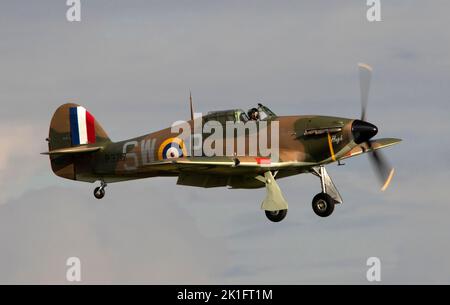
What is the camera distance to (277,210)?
25.9 m

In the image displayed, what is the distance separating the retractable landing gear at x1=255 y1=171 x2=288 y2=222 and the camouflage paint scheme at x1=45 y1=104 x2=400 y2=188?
0.25 m

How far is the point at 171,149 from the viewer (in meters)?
26.8

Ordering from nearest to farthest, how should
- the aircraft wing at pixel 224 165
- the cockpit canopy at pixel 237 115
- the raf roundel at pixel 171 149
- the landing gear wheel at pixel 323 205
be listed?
the aircraft wing at pixel 224 165 → the landing gear wheel at pixel 323 205 → the cockpit canopy at pixel 237 115 → the raf roundel at pixel 171 149

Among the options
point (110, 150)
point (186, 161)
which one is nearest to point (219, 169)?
point (186, 161)

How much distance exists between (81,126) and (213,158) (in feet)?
21.1

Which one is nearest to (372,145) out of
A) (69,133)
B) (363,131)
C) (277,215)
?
(363,131)

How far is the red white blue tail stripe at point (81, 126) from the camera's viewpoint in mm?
29922

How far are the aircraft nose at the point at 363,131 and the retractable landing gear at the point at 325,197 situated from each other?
140 cm

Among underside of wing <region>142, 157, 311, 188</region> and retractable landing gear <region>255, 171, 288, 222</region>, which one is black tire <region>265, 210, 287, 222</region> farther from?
underside of wing <region>142, 157, 311, 188</region>

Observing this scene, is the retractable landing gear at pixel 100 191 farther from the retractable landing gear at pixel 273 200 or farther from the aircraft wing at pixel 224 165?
the retractable landing gear at pixel 273 200

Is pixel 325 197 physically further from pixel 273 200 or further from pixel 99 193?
pixel 99 193

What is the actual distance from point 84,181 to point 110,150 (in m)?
1.29

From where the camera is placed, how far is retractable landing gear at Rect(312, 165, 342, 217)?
25812 millimetres

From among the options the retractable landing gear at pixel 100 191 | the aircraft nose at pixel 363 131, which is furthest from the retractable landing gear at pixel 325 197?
the retractable landing gear at pixel 100 191
